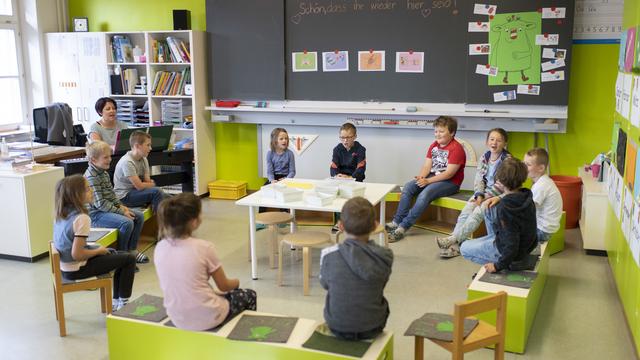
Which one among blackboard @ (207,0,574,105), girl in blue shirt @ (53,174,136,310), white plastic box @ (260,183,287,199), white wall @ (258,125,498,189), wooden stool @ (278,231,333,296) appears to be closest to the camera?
girl in blue shirt @ (53,174,136,310)

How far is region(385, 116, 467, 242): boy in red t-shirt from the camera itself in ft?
19.4

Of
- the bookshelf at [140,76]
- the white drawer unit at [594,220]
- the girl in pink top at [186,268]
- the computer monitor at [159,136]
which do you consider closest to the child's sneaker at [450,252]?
the white drawer unit at [594,220]

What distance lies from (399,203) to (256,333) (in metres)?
3.29

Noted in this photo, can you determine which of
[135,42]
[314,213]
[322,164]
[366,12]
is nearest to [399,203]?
[314,213]

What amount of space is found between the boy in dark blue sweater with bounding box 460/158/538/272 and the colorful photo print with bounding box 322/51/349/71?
3.38 meters

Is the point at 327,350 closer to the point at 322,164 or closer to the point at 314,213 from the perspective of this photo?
the point at 314,213

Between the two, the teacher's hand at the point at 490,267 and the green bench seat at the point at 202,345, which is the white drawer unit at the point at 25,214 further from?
the teacher's hand at the point at 490,267

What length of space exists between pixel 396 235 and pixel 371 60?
6.76 feet

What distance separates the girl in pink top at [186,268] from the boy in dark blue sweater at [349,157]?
3156 millimetres

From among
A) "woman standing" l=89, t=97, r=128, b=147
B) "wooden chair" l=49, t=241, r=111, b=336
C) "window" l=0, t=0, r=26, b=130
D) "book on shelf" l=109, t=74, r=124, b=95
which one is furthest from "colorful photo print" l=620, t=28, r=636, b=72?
"window" l=0, t=0, r=26, b=130

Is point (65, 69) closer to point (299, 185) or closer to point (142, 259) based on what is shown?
point (142, 259)

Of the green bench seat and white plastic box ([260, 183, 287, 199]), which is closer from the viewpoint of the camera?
the green bench seat

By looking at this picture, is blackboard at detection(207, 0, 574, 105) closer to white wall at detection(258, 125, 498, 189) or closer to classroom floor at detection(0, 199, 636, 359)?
white wall at detection(258, 125, 498, 189)

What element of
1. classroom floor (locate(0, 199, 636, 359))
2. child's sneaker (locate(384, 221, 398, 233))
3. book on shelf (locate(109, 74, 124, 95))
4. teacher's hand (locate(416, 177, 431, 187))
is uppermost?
book on shelf (locate(109, 74, 124, 95))
